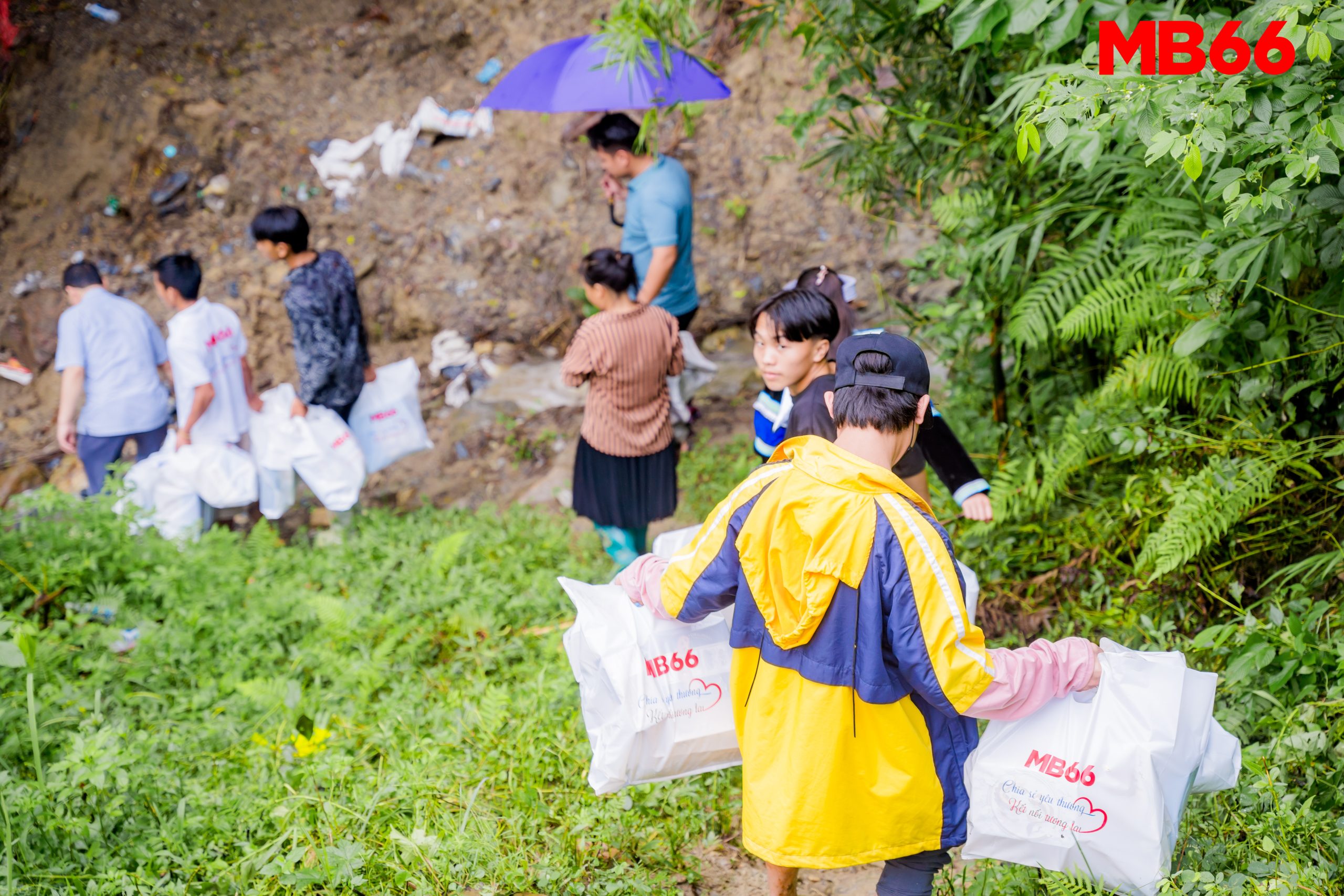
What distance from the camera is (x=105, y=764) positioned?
8.56 feet

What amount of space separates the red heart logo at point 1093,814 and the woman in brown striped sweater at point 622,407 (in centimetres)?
231

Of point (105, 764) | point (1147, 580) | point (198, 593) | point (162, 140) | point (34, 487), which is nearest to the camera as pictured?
point (105, 764)

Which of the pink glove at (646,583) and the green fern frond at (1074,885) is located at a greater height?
the pink glove at (646,583)

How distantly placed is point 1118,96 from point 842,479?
1047mm

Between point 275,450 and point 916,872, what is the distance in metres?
3.79

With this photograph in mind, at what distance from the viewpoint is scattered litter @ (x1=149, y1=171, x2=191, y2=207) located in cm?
700

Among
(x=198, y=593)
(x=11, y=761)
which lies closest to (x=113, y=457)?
(x=198, y=593)

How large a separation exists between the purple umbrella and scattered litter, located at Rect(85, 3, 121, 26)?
4872 millimetres

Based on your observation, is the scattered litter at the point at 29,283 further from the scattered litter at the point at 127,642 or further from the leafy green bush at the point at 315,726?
the scattered litter at the point at 127,642

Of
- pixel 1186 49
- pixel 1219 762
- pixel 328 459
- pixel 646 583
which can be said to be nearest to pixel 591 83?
pixel 328 459

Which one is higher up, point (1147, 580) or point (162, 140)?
point (162, 140)

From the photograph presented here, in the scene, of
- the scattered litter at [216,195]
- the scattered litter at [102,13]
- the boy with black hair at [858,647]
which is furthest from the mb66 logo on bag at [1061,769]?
the scattered litter at [102,13]

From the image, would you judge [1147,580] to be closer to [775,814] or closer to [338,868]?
[775,814]

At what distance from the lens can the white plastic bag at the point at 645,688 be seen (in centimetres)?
221
